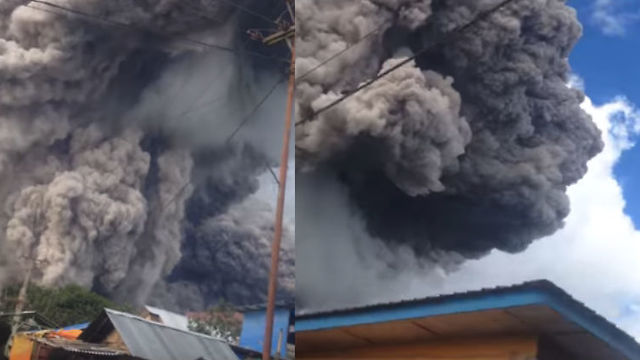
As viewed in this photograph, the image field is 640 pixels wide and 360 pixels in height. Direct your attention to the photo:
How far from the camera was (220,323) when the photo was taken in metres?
3.31

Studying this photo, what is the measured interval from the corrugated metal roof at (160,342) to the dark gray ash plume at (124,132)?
2.83 ft

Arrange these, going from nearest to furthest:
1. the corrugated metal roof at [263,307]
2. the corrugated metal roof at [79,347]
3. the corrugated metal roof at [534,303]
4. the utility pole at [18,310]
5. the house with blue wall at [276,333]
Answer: the corrugated metal roof at [534,303]
the corrugated metal roof at [79,347]
the utility pole at [18,310]
the house with blue wall at [276,333]
the corrugated metal roof at [263,307]

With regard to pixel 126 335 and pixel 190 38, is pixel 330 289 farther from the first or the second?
pixel 190 38

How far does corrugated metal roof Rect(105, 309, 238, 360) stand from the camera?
214 cm

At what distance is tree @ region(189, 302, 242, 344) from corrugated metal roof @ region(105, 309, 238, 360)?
0.86ft

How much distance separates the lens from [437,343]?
4.46ft

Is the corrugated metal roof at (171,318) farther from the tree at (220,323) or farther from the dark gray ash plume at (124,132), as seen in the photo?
the dark gray ash plume at (124,132)

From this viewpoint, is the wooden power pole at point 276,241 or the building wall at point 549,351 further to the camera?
the wooden power pole at point 276,241

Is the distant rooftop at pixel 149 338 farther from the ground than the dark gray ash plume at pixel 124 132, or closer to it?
closer to it

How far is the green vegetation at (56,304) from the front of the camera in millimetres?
2439

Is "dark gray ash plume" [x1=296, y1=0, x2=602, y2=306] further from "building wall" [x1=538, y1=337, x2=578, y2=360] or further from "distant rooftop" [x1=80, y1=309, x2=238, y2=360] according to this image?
"building wall" [x1=538, y1=337, x2=578, y2=360]

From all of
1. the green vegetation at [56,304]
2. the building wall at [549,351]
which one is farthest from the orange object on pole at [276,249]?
the building wall at [549,351]

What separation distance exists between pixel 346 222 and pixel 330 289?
3.83ft

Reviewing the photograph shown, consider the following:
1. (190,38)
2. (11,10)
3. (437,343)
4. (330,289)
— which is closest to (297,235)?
(330,289)
